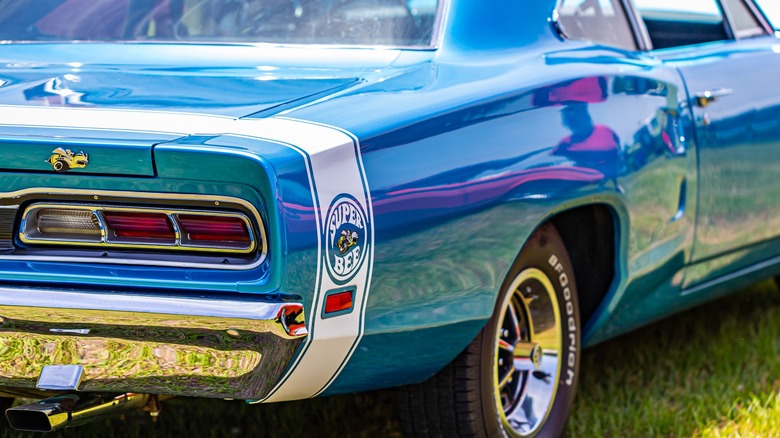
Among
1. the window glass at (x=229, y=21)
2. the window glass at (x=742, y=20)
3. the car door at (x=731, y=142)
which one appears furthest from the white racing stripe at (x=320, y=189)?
the window glass at (x=742, y=20)

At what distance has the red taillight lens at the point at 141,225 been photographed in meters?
2.43

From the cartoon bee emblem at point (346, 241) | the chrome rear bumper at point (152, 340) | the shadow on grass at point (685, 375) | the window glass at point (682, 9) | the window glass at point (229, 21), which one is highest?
the window glass at point (229, 21)

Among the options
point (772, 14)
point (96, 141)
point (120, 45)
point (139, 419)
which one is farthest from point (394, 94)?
point (772, 14)

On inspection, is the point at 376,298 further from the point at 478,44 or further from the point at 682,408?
the point at 682,408

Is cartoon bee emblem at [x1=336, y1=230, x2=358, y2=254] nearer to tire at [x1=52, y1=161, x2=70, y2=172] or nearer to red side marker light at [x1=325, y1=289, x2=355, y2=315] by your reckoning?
red side marker light at [x1=325, y1=289, x2=355, y2=315]

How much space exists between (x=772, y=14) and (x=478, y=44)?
2096 mm

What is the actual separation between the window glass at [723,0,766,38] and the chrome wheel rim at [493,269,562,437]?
1.70m

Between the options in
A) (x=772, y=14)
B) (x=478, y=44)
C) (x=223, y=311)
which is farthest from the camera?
(x=772, y=14)

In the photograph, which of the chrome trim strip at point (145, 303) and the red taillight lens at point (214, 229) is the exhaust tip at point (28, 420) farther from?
the red taillight lens at point (214, 229)

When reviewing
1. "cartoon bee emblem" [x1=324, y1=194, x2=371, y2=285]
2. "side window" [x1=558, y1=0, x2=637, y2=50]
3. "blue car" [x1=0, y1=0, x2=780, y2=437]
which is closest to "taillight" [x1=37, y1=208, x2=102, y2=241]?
"blue car" [x1=0, y1=0, x2=780, y2=437]

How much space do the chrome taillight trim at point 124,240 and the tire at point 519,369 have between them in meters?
0.80

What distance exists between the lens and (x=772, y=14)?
483cm

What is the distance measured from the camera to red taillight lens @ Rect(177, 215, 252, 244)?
241cm

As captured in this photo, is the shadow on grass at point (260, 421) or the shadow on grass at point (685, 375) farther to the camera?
the shadow on grass at point (685, 375)
